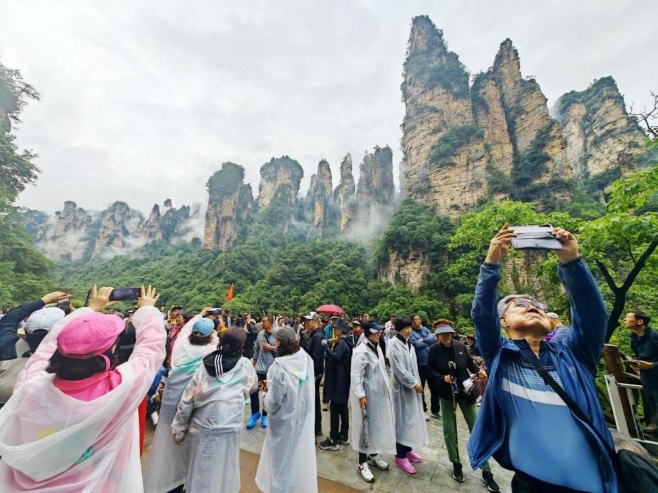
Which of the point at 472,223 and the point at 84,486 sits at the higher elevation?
the point at 472,223

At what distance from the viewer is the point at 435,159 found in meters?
35.8

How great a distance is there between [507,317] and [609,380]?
2.97m

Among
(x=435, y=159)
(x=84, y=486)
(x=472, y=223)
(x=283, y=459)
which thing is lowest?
(x=283, y=459)

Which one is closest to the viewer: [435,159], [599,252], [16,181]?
[599,252]

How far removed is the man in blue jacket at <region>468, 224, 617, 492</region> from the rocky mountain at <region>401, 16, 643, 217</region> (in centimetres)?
3398

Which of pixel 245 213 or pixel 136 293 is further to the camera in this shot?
pixel 245 213

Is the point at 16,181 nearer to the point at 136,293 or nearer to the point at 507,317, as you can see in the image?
the point at 136,293

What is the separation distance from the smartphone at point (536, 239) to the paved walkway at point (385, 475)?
312 cm

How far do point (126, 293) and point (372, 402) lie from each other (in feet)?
10.3

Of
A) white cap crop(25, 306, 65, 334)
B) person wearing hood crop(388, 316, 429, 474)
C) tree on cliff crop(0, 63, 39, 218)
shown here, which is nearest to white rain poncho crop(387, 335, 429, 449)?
person wearing hood crop(388, 316, 429, 474)

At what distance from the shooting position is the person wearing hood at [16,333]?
6.85 feet

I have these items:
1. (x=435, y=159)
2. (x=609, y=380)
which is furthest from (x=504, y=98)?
(x=609, y=380)

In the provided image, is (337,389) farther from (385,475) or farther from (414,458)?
(414,458)

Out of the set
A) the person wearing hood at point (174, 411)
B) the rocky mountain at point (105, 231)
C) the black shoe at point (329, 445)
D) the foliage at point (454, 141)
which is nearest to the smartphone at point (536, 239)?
the person wearing hood at point (174, 411)
